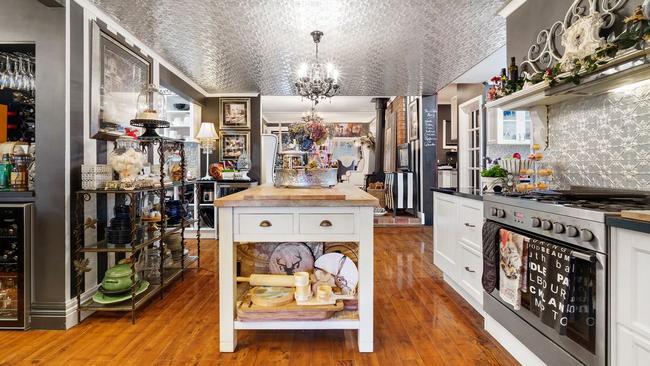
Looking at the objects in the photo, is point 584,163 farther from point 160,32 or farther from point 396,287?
point 160,32

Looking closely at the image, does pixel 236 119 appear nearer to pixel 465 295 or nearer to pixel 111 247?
pixel 111 247

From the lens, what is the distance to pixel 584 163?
2.16 m

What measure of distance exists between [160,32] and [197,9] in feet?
2.25

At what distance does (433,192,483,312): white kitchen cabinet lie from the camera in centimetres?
246

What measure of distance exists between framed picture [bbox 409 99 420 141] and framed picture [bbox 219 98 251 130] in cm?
324

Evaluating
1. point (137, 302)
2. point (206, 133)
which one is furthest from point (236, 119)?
point (137, 302)

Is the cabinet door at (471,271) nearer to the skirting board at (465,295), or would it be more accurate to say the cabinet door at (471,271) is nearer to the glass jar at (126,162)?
the skirting board at (465,295)

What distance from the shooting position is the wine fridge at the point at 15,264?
231 cm

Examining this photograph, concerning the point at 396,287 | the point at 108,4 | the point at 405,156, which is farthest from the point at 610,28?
the point at 405,156

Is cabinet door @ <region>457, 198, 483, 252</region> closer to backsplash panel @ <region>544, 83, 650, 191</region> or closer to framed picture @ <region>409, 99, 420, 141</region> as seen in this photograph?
backsplash panel @ <region>544, 83, 650, 191</region>

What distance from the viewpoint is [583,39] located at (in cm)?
191

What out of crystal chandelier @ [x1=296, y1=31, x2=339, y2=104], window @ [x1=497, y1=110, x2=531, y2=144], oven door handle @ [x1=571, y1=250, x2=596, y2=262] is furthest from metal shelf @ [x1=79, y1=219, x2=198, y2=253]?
window @ [x1=497, y1=110, x2=531, y2=144]

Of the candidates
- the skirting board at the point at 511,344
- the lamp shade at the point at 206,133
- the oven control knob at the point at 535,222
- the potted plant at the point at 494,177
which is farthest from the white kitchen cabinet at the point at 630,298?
the lamp shade at the point at 206,133

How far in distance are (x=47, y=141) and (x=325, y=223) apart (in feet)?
6.58
